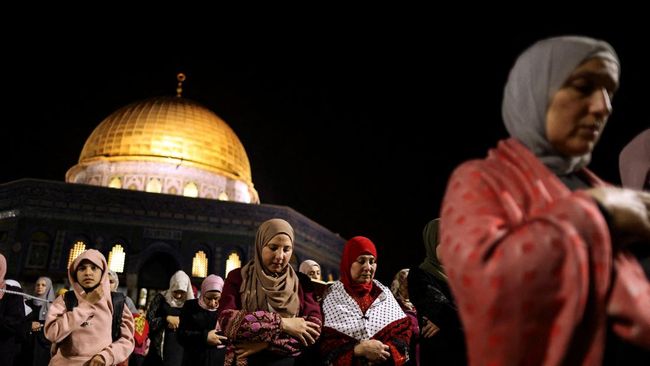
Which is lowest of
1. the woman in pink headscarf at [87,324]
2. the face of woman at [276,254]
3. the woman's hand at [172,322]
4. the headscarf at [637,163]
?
the woman's hand at [172,322]

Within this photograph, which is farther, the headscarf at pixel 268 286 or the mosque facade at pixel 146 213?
the mosque facade at pixel 146 213

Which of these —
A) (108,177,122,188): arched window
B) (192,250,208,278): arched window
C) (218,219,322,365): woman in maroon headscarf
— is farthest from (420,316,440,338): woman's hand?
(108,177,122,188): arched window

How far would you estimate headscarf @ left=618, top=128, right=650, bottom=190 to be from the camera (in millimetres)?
2438

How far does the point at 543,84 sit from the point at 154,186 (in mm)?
29290

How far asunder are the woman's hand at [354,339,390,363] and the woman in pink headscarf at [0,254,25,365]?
4673mm

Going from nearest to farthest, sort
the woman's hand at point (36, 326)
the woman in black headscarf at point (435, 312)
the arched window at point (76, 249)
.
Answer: the woman in black headscarf at point (435, 312) < the woman's hand at point (36, 326) < the arched window at point (76, 249)

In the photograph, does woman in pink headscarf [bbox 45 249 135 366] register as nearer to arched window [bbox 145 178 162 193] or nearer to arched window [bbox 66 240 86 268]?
arched window [bbox 66 240 86 268]

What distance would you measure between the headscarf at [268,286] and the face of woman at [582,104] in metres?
2.40

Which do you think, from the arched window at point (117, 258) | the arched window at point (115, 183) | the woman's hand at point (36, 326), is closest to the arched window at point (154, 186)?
the arched window at point (115, 183)

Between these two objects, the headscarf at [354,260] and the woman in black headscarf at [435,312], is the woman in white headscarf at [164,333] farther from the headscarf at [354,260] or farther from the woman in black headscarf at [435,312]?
the woman in black headscarf at [435,312]

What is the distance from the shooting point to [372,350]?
3.63m

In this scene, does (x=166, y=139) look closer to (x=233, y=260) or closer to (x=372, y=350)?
(x=233, y=260)

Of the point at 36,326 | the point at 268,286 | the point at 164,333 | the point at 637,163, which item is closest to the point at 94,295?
the point at 268,286

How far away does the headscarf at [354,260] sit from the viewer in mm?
4121
